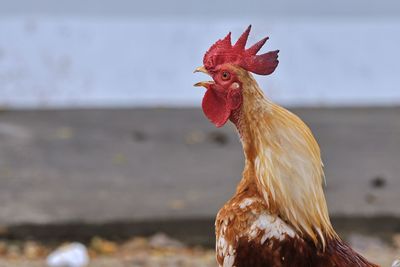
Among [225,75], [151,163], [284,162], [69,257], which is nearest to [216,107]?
[225,75]

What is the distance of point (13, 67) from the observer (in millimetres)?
7500

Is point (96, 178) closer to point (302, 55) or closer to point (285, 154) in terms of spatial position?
point (302, 55)

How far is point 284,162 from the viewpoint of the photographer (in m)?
3.06

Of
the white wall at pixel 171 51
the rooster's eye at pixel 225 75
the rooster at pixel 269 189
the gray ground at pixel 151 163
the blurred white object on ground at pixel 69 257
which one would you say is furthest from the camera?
the white wall at pixel 171 51

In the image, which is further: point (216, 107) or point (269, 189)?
point (216, 107)

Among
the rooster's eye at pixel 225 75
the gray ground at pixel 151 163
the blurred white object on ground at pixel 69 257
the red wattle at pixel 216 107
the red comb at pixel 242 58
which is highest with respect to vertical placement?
the red comb at pixel 242 58

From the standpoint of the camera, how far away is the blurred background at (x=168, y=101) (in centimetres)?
615

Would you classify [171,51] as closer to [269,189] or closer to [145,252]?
[145,252]

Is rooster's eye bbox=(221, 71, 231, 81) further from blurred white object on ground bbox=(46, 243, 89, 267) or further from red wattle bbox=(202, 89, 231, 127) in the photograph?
blurred white object on ground bbox=(46, 243, 89, 267)

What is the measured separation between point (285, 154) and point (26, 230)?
291cm

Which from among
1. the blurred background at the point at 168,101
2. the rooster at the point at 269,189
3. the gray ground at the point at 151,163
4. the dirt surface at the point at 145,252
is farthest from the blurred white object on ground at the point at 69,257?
the rooster at the point at 269,189

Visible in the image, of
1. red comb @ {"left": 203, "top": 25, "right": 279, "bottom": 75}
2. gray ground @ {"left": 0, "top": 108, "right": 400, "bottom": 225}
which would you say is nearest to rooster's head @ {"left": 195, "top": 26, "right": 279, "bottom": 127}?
red comb @ {"left": 203, "top": 25, "right": 279, "bottom": 75}

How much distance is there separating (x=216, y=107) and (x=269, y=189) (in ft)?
1.09

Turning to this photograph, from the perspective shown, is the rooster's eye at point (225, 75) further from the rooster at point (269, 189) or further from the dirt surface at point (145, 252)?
the dirt surface at point (145, 252)
